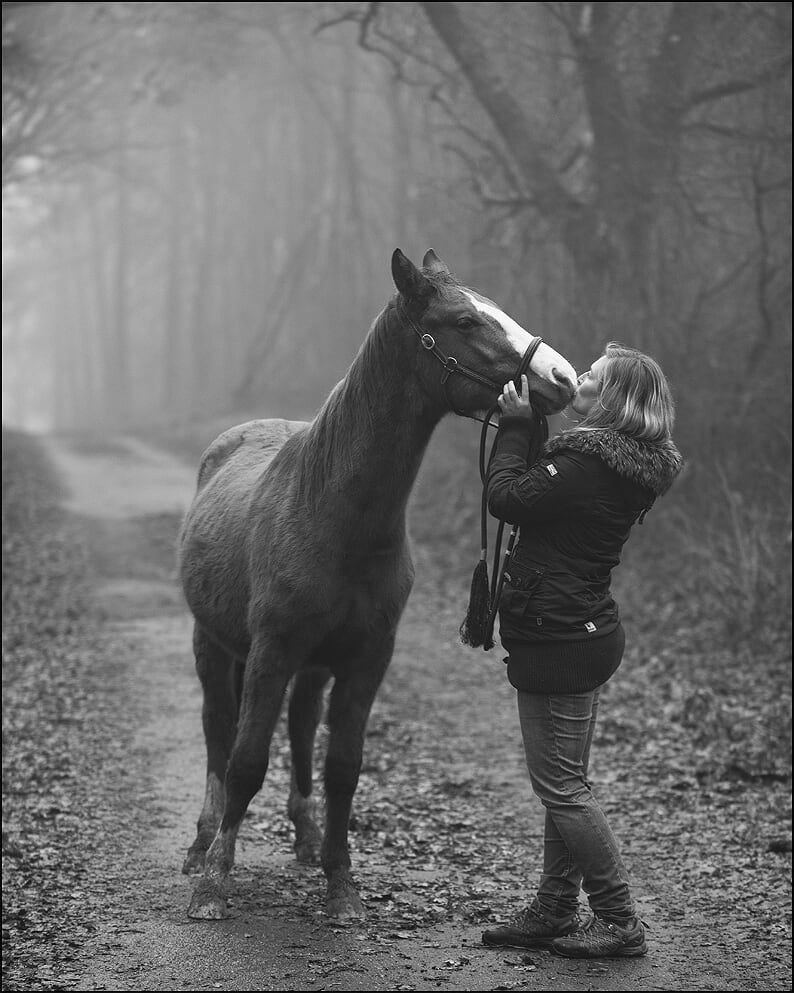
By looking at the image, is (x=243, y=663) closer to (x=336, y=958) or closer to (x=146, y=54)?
(x=336, y=958)

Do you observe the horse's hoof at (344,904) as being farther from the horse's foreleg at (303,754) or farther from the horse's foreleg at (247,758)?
the horse's foreleg at (303,754)

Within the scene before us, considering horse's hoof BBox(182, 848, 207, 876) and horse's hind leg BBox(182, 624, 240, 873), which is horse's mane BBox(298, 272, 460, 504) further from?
horse's hoof BBox(182, 848, 207, 876)

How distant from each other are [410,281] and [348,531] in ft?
3.38

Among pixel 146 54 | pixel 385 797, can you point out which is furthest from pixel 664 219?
pixel 146 54

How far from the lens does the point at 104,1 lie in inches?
781

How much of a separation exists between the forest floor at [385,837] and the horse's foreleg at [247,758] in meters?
0.14

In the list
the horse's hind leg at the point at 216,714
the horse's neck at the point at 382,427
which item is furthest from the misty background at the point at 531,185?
the horse's neck at the point at 382,427

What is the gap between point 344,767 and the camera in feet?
16.7

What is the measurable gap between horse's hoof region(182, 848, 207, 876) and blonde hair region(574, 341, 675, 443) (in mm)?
2820

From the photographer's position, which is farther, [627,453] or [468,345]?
[468,345]

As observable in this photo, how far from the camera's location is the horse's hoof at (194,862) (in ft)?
18.4

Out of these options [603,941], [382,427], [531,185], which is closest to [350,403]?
[382,427]

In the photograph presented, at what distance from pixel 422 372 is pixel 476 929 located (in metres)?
2.29

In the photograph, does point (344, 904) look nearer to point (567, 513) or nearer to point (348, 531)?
point (348, 531)
